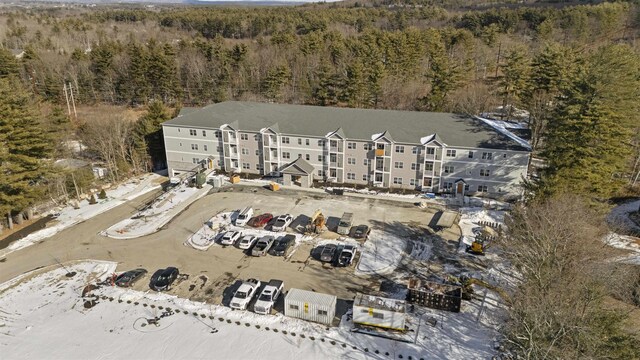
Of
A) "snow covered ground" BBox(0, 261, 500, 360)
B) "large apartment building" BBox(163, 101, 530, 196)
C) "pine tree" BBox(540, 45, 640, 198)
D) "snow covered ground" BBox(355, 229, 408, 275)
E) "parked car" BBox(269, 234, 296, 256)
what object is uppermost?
"pine tree" BBox(540, 45, 640, 198)

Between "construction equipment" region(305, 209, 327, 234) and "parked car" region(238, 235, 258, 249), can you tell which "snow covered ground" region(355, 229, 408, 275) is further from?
"parked car" region(238, 235, 258, 249)

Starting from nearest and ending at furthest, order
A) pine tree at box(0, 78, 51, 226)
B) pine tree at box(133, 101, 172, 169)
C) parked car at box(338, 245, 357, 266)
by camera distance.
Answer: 1. parked car at box(338, 245, 357, 266)
2. pine tree at box(0, 78, 51, 226)
3. pine tree at box(133, 101, 172, 169)

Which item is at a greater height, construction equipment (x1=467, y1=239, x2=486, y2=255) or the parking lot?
construction equipment (x1=467, y1=239, x2=486, y2=255)

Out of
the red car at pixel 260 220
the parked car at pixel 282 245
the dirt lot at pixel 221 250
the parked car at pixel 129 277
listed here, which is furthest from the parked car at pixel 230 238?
the parked car at pixel 129 277

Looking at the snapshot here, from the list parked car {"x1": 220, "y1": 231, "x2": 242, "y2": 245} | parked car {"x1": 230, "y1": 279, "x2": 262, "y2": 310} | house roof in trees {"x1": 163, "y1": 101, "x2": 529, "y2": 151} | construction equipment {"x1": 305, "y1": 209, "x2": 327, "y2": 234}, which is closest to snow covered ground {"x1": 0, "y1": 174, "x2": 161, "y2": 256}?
house roof in trees {"x1": 163, "y1": 101, "x2": 529, "y2": 151}

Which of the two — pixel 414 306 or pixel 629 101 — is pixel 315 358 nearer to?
pixel 414 306

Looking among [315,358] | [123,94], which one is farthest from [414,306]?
[123,94]
